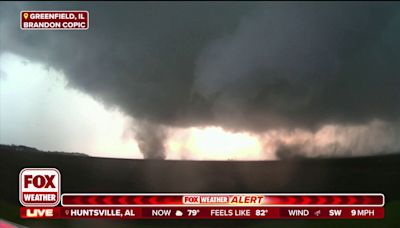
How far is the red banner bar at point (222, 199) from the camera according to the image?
6.35 feet

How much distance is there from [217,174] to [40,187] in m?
0.97

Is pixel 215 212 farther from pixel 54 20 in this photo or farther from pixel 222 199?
pixel 54 20

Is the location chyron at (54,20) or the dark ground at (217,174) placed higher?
the location chyron at (54,20)

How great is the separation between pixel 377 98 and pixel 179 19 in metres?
1.13

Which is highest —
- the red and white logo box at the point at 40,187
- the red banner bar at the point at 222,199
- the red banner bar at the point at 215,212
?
the red and white logo box at the point at 40,187

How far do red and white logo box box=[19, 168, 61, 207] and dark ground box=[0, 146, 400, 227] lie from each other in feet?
0.11

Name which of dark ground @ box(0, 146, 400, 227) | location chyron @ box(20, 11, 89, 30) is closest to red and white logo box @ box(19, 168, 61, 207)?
dark ground @ box(0, 146, 400, 227)

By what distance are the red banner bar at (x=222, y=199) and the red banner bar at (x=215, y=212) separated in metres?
0.03

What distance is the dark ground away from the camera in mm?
1891

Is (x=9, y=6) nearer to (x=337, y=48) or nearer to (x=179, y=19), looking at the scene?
(x=179, y=19)

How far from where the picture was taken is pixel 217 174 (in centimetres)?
190

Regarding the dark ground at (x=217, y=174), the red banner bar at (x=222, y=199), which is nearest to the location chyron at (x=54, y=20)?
the dark ground at (x=217, y=174)

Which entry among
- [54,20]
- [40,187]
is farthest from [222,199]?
[54,20]

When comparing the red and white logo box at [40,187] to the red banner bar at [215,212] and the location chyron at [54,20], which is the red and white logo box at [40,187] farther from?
the location chyron at [54,20]
